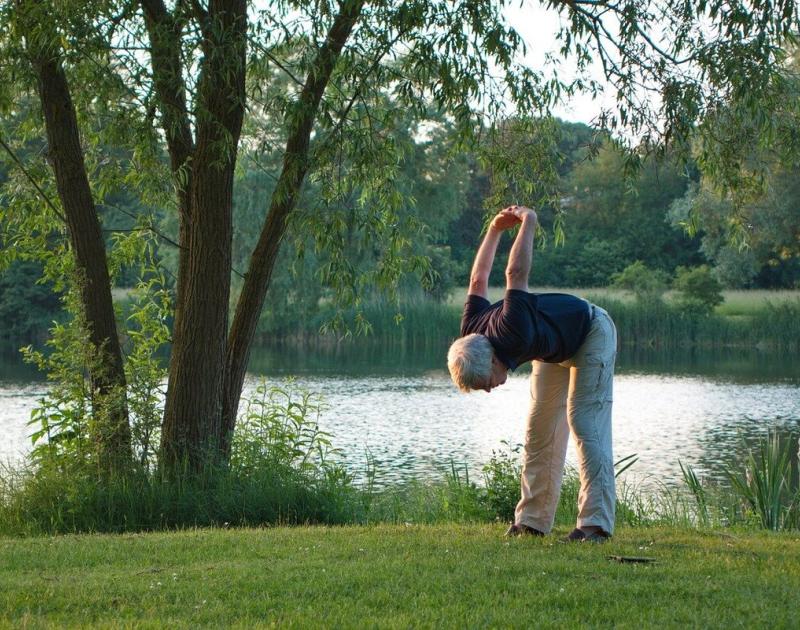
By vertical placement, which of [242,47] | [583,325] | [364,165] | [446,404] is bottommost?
[446,404]

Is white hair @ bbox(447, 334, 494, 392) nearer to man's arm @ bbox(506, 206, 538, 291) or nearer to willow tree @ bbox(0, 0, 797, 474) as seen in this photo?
man's arm @ bbox(506, 206, 538, 291)

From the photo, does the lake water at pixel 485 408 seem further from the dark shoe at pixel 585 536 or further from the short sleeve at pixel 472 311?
the short sleeve at pixel 472 311

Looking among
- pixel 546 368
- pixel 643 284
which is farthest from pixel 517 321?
pixel 643 284

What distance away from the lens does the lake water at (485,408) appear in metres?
15.0

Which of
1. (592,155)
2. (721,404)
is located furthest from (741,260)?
(592,155)

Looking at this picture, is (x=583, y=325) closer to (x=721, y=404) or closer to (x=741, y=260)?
(x=721, y=404)

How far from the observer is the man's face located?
5.03 m

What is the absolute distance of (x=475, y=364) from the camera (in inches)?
197

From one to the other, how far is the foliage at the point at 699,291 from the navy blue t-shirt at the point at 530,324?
29703 millimetres

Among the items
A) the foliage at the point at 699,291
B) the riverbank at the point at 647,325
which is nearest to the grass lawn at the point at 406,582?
the riverbank at the point at 647,325

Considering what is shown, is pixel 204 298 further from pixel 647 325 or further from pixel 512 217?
pixel 647 325

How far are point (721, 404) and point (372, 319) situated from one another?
46.6 feet

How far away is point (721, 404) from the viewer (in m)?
21.1

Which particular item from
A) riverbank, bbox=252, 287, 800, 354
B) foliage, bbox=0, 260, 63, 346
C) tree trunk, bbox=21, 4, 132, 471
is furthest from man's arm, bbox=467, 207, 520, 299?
foliage, bbox=0, 260, 63, 346
